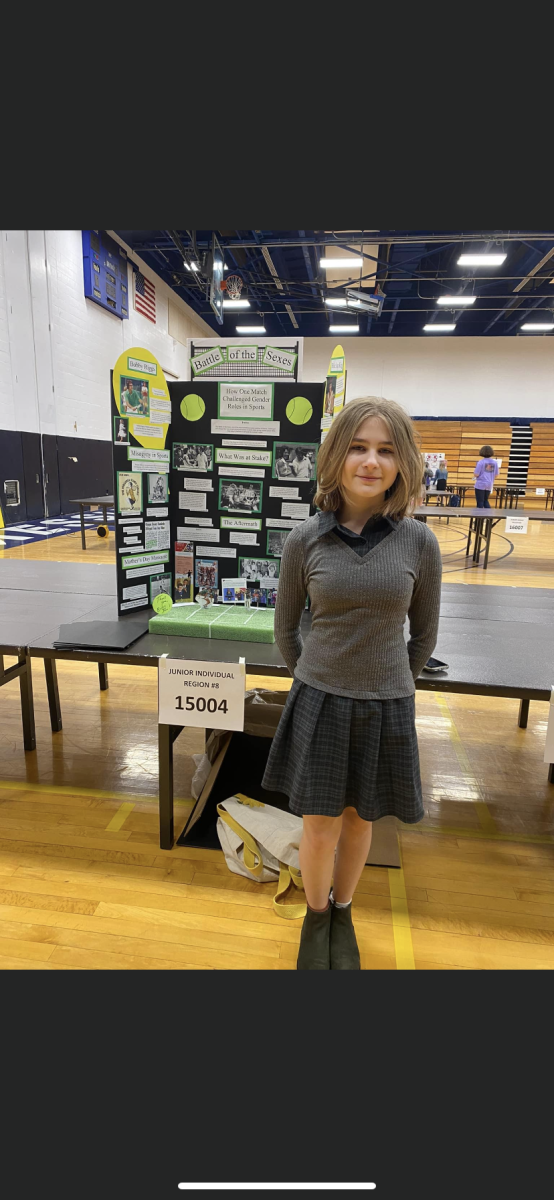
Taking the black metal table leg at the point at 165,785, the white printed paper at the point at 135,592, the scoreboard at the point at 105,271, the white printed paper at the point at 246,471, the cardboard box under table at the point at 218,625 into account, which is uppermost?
the scoreboard at the point at 105,271

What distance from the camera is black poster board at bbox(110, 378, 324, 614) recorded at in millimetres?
2203

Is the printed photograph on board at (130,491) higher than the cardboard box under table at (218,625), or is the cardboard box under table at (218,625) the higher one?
the printed photograph on board at (130,491)

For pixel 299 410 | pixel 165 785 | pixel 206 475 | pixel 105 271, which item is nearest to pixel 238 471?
pixel 206 475

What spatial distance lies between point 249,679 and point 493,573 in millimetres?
4844

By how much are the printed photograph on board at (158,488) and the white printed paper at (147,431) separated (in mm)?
A: 145

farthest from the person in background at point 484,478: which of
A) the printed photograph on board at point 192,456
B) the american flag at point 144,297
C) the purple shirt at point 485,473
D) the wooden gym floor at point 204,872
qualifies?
the printed photograph on board at point 192,456

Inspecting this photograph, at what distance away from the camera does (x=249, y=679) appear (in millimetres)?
3596

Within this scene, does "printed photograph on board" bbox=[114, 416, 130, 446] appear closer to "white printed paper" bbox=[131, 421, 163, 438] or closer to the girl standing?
"white printed paper" bbox=[131, 421, 163, 438]

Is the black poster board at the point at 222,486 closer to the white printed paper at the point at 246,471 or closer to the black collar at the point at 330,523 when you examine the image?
the white printed paper at the point at 246,471

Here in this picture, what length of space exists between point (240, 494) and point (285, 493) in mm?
186

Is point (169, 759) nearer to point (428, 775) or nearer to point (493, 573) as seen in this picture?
point (428, 775)

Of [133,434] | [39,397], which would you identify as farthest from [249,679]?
[39,397]

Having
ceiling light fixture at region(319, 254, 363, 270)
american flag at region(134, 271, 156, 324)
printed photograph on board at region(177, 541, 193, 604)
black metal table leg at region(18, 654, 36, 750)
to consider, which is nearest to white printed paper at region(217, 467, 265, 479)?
printed photograph on board at region(177, 541, 193, 604)

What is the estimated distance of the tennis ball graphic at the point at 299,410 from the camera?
7.17 ft
